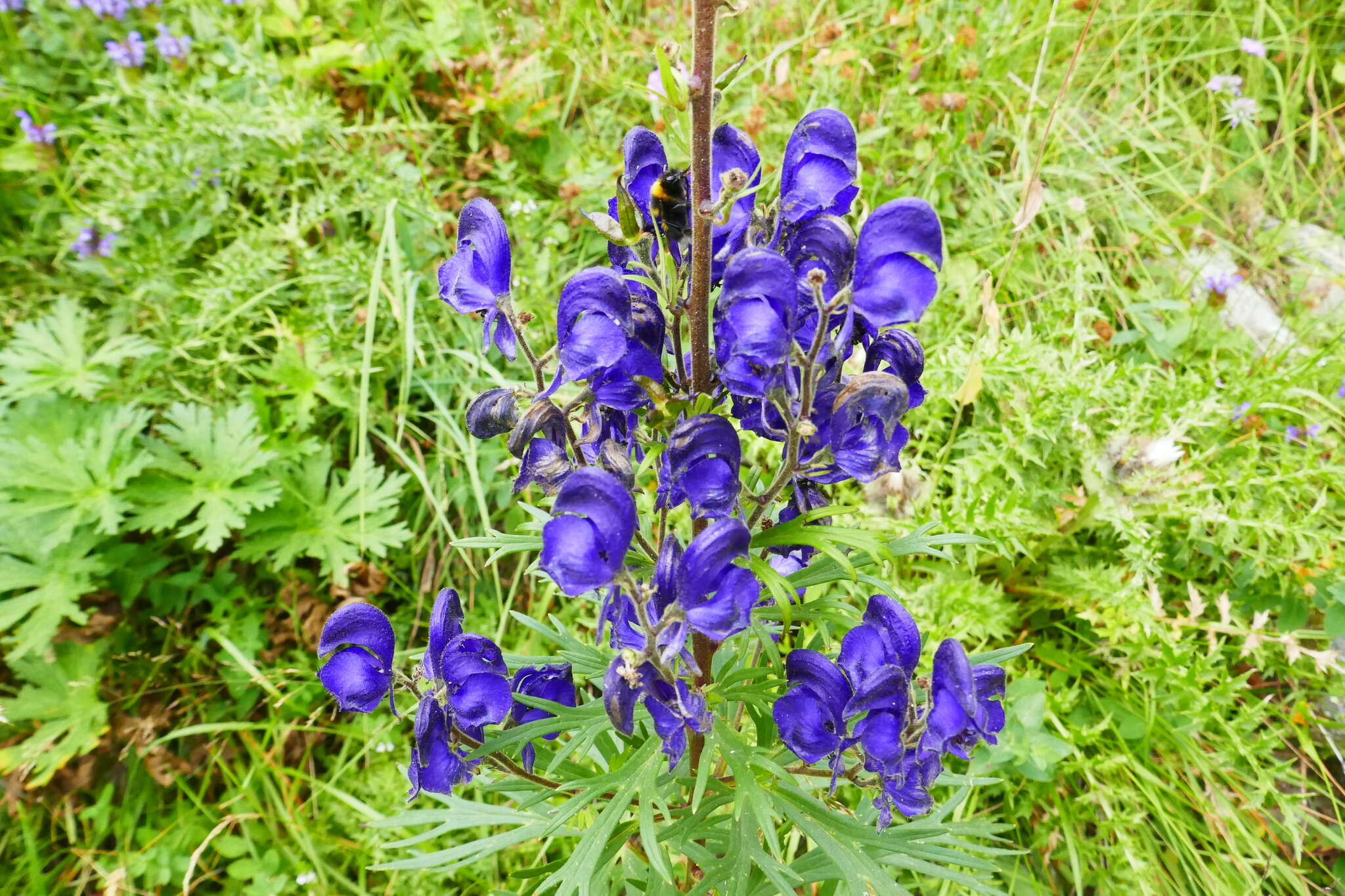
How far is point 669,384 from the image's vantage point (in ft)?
4.23

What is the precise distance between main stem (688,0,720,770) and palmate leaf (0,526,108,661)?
96.9 inches

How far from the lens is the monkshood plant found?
45.4 inches

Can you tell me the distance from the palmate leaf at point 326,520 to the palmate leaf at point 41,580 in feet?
1.60

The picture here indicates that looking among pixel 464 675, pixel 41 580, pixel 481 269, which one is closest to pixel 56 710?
pixel 41 580

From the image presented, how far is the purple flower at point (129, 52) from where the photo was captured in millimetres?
3938

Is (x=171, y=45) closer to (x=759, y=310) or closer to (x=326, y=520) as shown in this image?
(x=326, y=520)

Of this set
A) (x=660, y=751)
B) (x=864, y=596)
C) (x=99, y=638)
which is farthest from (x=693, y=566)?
(x=99, y=638)

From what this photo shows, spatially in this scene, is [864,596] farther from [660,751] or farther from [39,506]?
[39,506]

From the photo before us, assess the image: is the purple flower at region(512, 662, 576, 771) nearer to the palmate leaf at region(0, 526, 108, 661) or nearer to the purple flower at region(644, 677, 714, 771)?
the purple flower at region(644, 677, 714, 771)

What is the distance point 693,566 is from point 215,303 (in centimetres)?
301

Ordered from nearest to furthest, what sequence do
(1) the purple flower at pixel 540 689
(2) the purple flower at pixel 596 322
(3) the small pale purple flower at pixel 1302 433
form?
(2) the purple flower at pixel 596 322
(1) the purple flower at pixel 540 689
(3) the small pale purple flower at pixel 1302 433

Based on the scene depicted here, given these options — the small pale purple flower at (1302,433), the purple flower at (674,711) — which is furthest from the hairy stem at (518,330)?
the small pale purple flower at (1302,433)

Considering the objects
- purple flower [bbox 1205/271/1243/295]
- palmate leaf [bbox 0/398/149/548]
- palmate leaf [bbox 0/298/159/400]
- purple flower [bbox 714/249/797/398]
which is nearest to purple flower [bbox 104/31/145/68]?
palmate leaf [bbox 0/298/159/400]

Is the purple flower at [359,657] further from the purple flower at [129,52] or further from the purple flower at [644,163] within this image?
the purple flower at [129,52]
